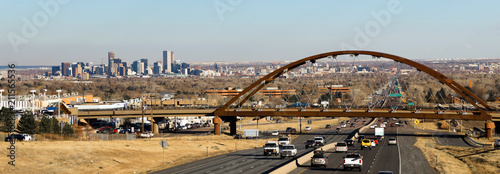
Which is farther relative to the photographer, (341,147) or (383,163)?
(341,147)

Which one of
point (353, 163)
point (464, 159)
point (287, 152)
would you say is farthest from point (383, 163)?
point (464, 159)

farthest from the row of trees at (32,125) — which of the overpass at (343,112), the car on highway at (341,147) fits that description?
the car on highway at (341,147)

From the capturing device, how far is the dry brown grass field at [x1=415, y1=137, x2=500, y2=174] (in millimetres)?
74250

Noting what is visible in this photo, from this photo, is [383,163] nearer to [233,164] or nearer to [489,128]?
[233,164]

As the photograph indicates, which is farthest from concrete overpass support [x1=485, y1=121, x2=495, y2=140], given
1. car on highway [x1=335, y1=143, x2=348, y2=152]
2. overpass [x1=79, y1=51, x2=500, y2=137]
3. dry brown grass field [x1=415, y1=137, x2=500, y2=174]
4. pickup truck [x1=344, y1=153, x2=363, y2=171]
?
pickup truck [x1=344, y1=153, x2=363, y2=171]

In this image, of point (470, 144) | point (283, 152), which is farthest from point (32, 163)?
point (470, 144)

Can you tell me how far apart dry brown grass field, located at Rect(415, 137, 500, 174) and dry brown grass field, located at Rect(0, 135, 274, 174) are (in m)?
32.2

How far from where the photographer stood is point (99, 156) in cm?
7638

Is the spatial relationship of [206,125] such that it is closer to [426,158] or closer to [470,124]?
[470,124]

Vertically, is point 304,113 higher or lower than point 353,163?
higher

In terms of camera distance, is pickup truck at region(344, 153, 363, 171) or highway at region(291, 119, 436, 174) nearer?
pickup truck at region(344, 153, 363, 171)

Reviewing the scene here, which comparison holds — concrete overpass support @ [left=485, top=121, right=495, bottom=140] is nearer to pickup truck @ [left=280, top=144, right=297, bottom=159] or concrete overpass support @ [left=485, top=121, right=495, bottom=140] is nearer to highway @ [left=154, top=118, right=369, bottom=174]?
highway @ [left=154, top=118, right=369, bottom=174]

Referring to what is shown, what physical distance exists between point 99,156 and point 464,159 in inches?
2124

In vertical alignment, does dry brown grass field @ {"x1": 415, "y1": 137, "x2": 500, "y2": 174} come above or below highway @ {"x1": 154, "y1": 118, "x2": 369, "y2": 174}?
below
